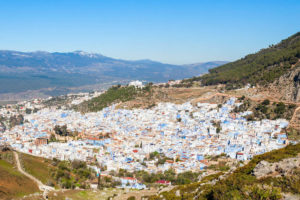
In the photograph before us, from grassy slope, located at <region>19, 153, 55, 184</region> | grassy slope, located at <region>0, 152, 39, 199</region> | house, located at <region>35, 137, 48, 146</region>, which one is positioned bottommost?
house, located at <region>35, 137, 48, 146</region>

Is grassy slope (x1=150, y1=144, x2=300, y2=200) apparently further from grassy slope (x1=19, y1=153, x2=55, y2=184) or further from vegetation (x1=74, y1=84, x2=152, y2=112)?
vegetation (x1=74, y1=84, x2=152, y2=112)

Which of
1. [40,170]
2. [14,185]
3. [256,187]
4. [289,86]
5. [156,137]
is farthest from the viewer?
[289,86]

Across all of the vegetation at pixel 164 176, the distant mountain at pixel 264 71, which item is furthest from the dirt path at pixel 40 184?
the distant mountain at pixel 264 71

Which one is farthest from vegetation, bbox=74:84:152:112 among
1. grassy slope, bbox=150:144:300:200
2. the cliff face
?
grassy slope, bbox=150:144:300:200

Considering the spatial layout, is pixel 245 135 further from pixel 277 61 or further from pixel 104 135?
pixel 277 61

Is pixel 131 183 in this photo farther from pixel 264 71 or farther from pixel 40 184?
pixel 264 71

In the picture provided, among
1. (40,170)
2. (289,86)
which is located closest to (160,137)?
(40,170)

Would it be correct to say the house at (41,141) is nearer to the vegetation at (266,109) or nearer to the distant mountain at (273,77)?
the vegetation at (266,109)
